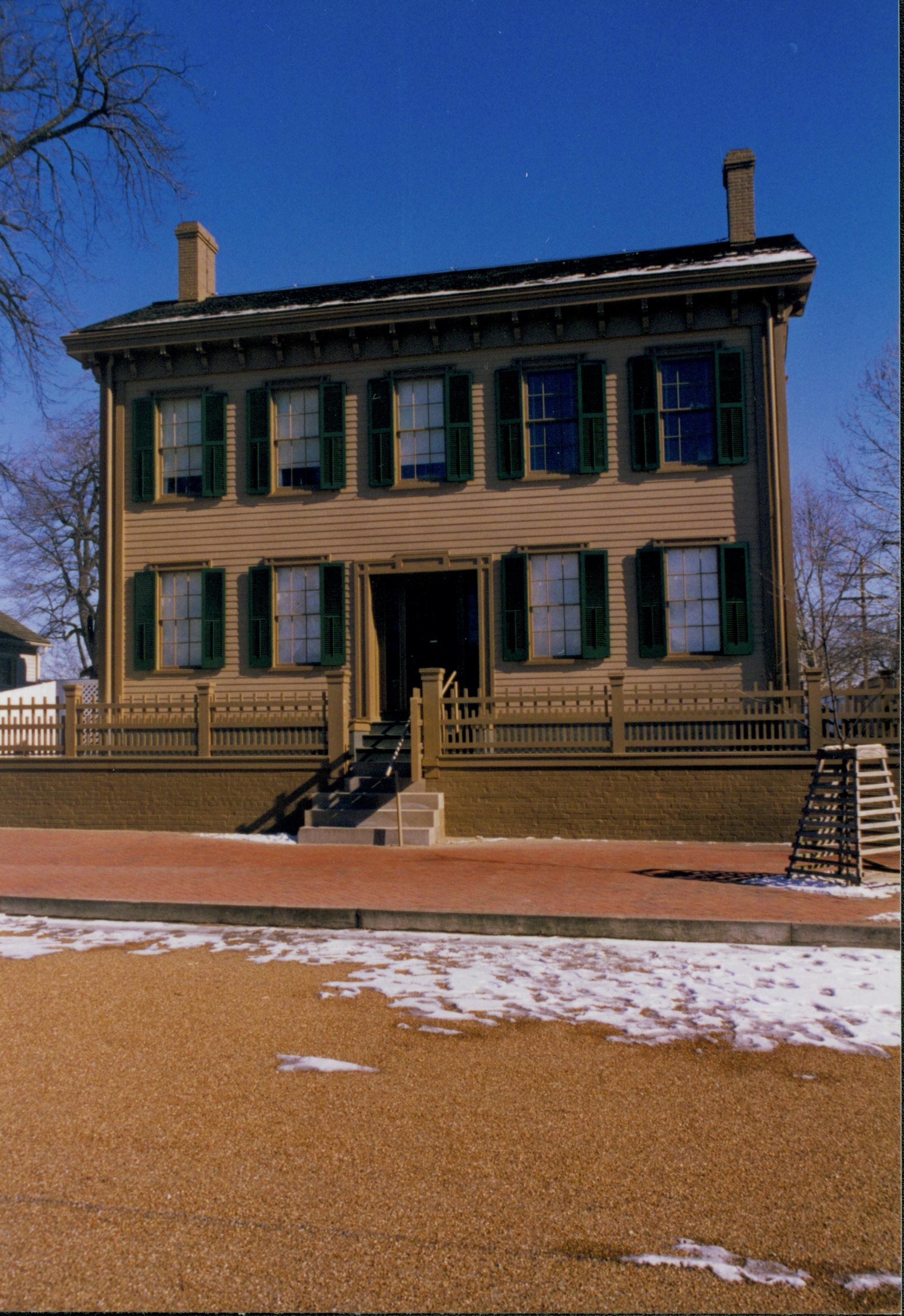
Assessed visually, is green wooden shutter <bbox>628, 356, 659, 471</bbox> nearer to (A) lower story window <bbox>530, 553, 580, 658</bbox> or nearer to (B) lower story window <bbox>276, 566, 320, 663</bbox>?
(A) lower story window <bbox>530, 553, 580, 658</bbox>

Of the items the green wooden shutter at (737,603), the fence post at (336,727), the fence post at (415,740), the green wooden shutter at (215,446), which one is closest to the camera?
the fence post at (415,740)

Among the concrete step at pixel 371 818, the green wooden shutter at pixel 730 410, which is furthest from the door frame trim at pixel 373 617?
the green wooden shutter at pixel 730 410

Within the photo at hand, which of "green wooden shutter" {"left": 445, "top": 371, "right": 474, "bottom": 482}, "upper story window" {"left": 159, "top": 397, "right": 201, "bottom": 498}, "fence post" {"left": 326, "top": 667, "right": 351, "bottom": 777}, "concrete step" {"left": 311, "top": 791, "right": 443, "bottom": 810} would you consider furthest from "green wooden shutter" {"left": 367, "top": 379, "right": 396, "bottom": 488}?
"concrete step" {"left": 311, "top": 791, "right": 443, "bottom": 810}

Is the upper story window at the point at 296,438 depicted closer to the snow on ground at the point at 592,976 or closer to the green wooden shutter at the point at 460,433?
the green wooden shutter at the point at 460,433

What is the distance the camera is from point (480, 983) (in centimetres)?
594

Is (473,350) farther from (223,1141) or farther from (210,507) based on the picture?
(223,1141)

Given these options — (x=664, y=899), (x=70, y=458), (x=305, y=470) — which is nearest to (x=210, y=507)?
(x=305, y=470)

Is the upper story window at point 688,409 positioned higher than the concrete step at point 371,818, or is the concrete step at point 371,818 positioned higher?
the upper story window at point 688,409

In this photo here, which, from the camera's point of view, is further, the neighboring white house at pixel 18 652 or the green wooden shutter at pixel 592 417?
the neighboring white house at pixel 18 652

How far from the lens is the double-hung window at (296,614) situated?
17.0 metres

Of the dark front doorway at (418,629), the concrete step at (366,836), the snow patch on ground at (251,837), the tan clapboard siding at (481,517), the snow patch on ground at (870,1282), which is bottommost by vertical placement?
the snow patch on ground at (251,837)

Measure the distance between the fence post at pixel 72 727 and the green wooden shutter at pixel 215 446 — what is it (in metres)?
4.22

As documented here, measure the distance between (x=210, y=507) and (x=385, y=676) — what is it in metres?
4.24

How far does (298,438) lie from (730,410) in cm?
714
